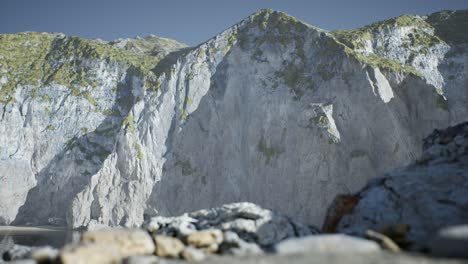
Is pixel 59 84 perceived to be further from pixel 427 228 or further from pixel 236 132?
pixel 427 228

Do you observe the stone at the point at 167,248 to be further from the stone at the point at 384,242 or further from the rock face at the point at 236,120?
the rock face at the point at 236,120

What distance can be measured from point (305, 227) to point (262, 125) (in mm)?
44123

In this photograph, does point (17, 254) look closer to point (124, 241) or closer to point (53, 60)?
point (124, 241)

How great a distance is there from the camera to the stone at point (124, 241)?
1277 cm

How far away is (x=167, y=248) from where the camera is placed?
1308cm

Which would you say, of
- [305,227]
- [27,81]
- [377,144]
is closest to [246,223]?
[305,227]

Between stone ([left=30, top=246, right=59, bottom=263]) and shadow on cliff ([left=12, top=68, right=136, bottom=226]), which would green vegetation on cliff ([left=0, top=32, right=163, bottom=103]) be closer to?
shadow on cliff ([left=12, top=68, right=136, bottom=226])

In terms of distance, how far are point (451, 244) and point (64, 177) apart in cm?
7651

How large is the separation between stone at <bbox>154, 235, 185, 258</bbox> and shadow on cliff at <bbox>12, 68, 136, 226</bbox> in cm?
6158

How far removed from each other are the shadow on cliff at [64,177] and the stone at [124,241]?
6100cm

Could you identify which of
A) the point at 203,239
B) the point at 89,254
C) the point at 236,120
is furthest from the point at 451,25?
the point at 89,254

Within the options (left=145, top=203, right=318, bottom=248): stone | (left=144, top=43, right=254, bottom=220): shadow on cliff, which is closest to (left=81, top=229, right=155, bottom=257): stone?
(left=145, top=203, right=318, bottom=248): stone

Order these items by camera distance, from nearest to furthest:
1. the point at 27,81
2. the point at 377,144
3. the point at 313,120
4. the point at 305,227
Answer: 1. the point at 305,227
2. the point at 377,144
3. the point at 313,120
4. the point at 27,81

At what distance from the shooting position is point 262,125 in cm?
6362
